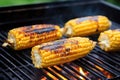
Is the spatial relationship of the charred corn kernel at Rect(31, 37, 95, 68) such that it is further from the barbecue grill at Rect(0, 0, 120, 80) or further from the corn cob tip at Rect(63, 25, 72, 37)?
the corn cob tip at Rect(63, 25, 72, 37)

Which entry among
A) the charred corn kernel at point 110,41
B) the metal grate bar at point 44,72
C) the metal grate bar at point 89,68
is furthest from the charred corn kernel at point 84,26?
the metal grate bar at point 44,72

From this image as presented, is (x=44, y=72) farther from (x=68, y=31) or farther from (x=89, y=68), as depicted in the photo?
(x=68, y=31)

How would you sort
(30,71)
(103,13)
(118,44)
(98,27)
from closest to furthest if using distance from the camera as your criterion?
(30,71) → (118,44) → (98,27) → (103,13)

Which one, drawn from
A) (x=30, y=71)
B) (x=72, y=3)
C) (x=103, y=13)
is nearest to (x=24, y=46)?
(x=30, y=71)

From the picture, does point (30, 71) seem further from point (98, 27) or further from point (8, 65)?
point (98, 27)

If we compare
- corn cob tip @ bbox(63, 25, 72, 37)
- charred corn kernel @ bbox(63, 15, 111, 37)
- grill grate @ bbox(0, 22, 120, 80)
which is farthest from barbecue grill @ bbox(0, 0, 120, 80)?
corn cob tip @ bbox(63, 25, 72, 37)

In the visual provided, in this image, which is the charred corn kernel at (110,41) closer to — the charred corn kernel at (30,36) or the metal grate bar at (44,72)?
the charred corn kernel at (30,36)

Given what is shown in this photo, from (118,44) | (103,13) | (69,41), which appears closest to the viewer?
(69,41)

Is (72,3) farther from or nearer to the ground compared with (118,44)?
farther from the ground

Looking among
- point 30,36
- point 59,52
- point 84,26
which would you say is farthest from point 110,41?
point 30,36
